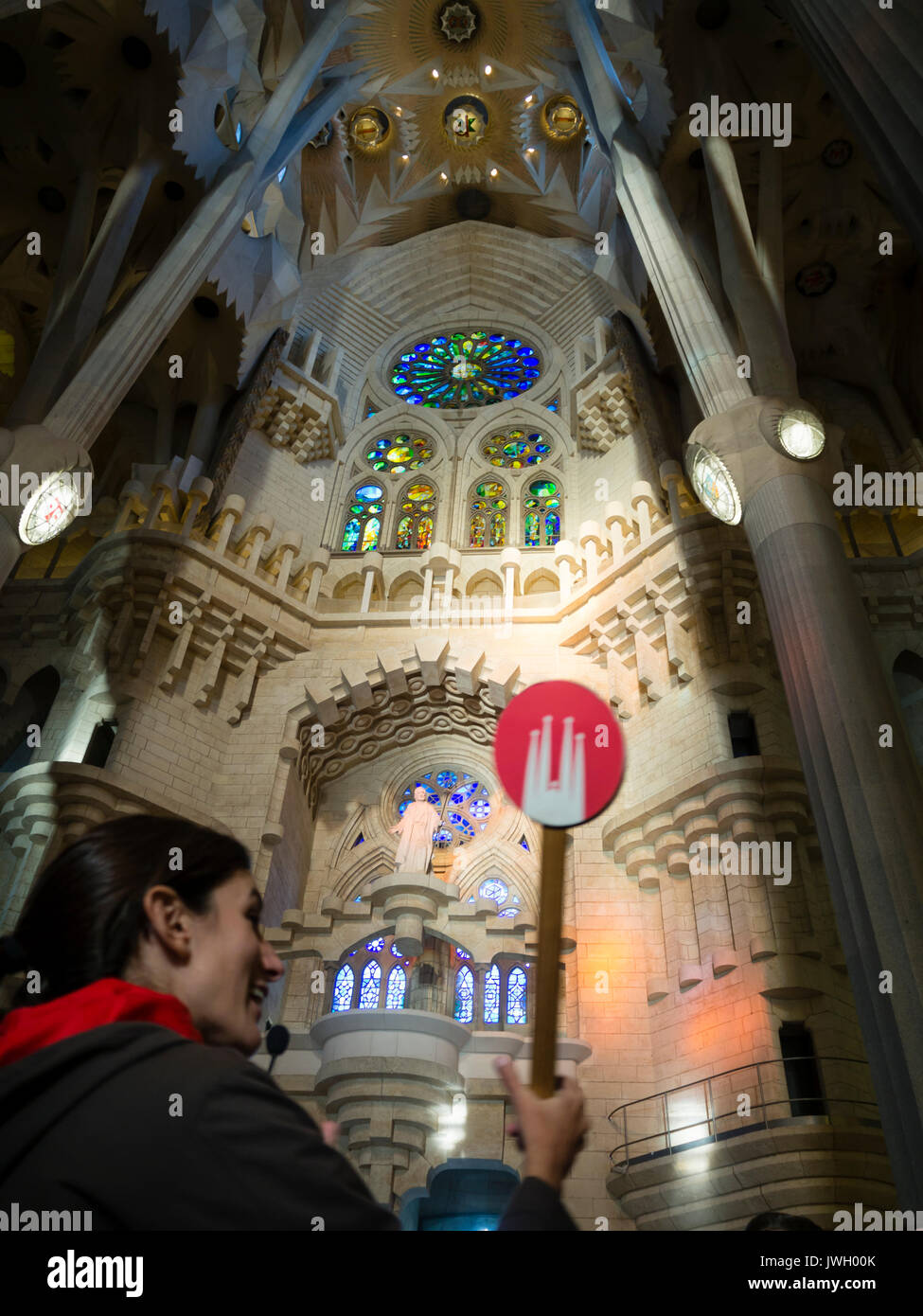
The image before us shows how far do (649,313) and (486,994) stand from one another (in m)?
9.61

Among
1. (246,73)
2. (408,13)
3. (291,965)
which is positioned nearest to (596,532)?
(291,965)

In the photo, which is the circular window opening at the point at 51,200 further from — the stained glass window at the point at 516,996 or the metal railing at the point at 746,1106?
the metal railing at the point at 746,1106

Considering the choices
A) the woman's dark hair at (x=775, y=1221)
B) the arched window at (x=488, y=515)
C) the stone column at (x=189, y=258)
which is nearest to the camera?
the woman's dark hair at (x=775, y=1221)

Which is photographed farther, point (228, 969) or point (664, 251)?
point (664, 251)

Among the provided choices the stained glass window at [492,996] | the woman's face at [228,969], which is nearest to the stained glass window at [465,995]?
the stained glass window at [492,996]

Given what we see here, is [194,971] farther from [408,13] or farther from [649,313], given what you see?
[408,13]

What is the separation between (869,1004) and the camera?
495 cm

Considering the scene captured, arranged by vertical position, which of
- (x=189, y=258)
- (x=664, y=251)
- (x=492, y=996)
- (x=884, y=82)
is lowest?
(x=492, y=996)

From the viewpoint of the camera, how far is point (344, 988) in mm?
9859

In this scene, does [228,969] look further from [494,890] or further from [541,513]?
[541,513]

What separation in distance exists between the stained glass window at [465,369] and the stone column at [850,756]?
1052cm

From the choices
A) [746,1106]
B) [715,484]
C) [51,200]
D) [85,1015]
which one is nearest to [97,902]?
[85,1015]

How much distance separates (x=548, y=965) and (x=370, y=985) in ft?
30.9

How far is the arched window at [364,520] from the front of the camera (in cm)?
1494
